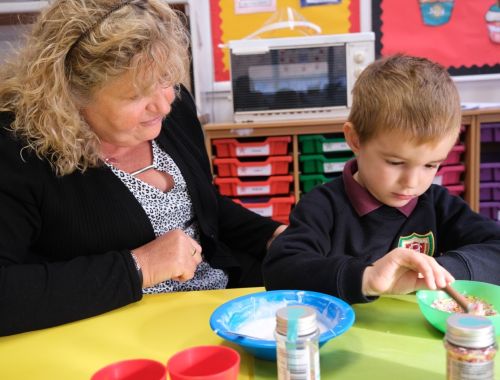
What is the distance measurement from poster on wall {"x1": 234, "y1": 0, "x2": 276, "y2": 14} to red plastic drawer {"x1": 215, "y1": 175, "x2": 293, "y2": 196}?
37.6 inches

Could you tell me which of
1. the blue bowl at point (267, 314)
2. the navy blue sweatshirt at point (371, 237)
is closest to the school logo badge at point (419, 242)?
the navy blue sweatshirt at point (371, 237)

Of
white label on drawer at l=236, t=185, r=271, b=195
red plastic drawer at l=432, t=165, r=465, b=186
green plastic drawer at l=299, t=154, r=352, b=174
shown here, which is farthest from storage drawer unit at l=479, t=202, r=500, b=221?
white label on drawer at l=236, t=185, r=271, b=195

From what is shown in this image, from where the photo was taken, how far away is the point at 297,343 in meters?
0.47

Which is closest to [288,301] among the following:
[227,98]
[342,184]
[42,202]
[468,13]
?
[342,184]

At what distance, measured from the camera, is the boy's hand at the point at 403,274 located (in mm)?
670

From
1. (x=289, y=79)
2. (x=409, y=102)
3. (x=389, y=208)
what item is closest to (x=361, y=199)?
(x=389, y=208)

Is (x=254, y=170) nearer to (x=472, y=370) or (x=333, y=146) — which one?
(x=333, y=146)

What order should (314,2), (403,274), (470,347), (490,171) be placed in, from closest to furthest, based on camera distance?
(470,347)
(403,274)
(490,171)
(314,2)

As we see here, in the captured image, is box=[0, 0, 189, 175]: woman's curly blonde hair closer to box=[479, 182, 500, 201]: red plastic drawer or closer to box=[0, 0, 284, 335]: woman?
box=[0, 0, 284, 335]: woman

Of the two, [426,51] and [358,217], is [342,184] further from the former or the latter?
[426,51]

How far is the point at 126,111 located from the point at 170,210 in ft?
0.80

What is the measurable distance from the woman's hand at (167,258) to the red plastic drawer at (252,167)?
1.36m

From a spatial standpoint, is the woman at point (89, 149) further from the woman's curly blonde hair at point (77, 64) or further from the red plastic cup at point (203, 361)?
the red plastic cup at point (203, 361)

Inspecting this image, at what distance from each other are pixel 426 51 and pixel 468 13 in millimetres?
271
